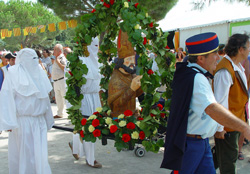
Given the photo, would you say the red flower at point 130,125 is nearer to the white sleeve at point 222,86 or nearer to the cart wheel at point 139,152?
the white sleeve at point 222,86

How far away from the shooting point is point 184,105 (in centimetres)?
231

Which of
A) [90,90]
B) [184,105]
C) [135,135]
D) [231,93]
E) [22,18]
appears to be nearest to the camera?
[184,105]

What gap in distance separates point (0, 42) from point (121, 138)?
44497 millimetres

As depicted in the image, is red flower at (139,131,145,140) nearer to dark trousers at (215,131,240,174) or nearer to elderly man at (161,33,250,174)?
elderly man at (161,33,250,174)

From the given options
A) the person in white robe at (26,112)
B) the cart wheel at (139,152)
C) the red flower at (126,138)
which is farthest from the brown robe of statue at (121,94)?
the cart wheel at (139,152)

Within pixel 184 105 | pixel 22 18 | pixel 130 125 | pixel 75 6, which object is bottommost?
pixel 130 125

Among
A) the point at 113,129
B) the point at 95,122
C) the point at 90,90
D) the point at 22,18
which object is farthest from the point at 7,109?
the point at 22,18

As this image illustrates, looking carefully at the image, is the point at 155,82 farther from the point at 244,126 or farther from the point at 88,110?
the point at 88,110

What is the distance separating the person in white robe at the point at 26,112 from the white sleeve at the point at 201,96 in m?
2.46

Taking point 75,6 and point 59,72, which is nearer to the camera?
point 59,72

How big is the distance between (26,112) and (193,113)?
8.31 ft

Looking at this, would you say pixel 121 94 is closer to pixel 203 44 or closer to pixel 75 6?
pixel 203 44

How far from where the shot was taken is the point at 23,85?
12.4 ft

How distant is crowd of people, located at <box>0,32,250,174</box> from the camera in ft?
7.55
